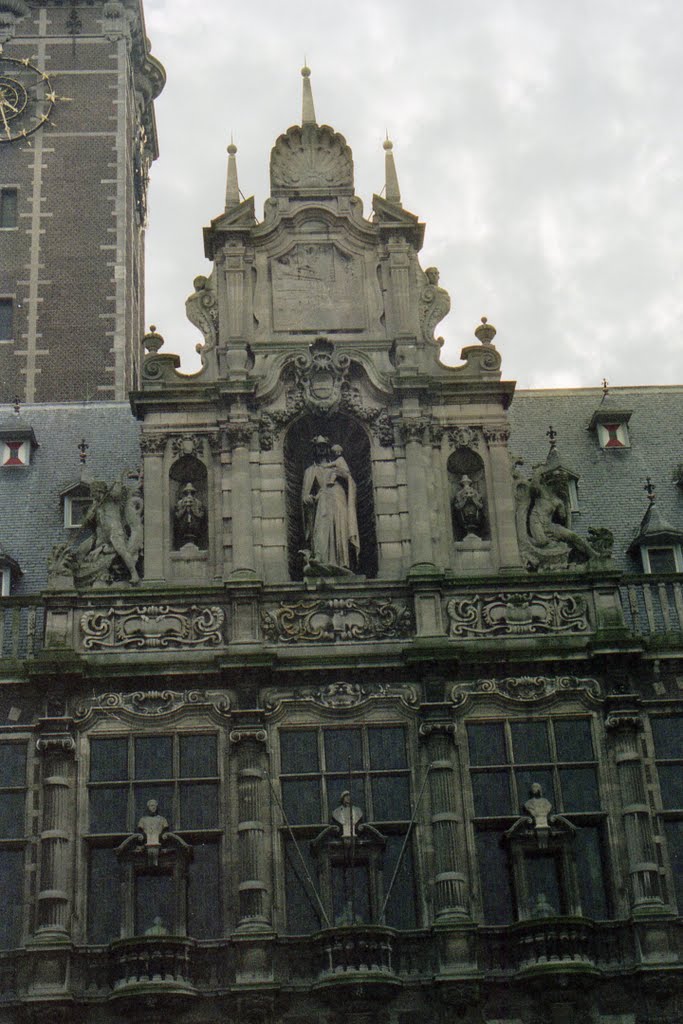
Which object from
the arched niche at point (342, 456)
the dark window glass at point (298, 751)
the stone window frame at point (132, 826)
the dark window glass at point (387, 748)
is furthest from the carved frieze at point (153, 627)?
the dark window glass at point (387, 748)

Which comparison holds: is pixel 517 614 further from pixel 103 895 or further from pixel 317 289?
pixel 103 895

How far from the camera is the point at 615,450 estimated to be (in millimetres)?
36750

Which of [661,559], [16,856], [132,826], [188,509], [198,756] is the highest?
[188,509]

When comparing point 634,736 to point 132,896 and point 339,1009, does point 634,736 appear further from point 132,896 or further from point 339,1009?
point 132,896

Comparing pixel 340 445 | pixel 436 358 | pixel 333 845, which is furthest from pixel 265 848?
pixel 436 358

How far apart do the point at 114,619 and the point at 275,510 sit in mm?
3563

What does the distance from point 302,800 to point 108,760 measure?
323 centimetres

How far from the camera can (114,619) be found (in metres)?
29.7

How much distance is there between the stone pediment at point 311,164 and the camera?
34188mm

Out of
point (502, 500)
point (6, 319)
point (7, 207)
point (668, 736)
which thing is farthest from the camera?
point (7, 207)

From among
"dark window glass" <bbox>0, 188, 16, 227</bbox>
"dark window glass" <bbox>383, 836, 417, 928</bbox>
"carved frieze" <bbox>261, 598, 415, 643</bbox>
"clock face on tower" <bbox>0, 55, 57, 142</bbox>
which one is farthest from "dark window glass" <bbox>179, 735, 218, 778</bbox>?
"clock face on tower" <bbox>0, 55, 57, 142</bbox>

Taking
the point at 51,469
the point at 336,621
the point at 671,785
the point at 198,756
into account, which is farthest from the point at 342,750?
the point at 51,469

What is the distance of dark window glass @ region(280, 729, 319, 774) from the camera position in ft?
94.1

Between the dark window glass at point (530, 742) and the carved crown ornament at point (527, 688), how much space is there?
17.1 inches
